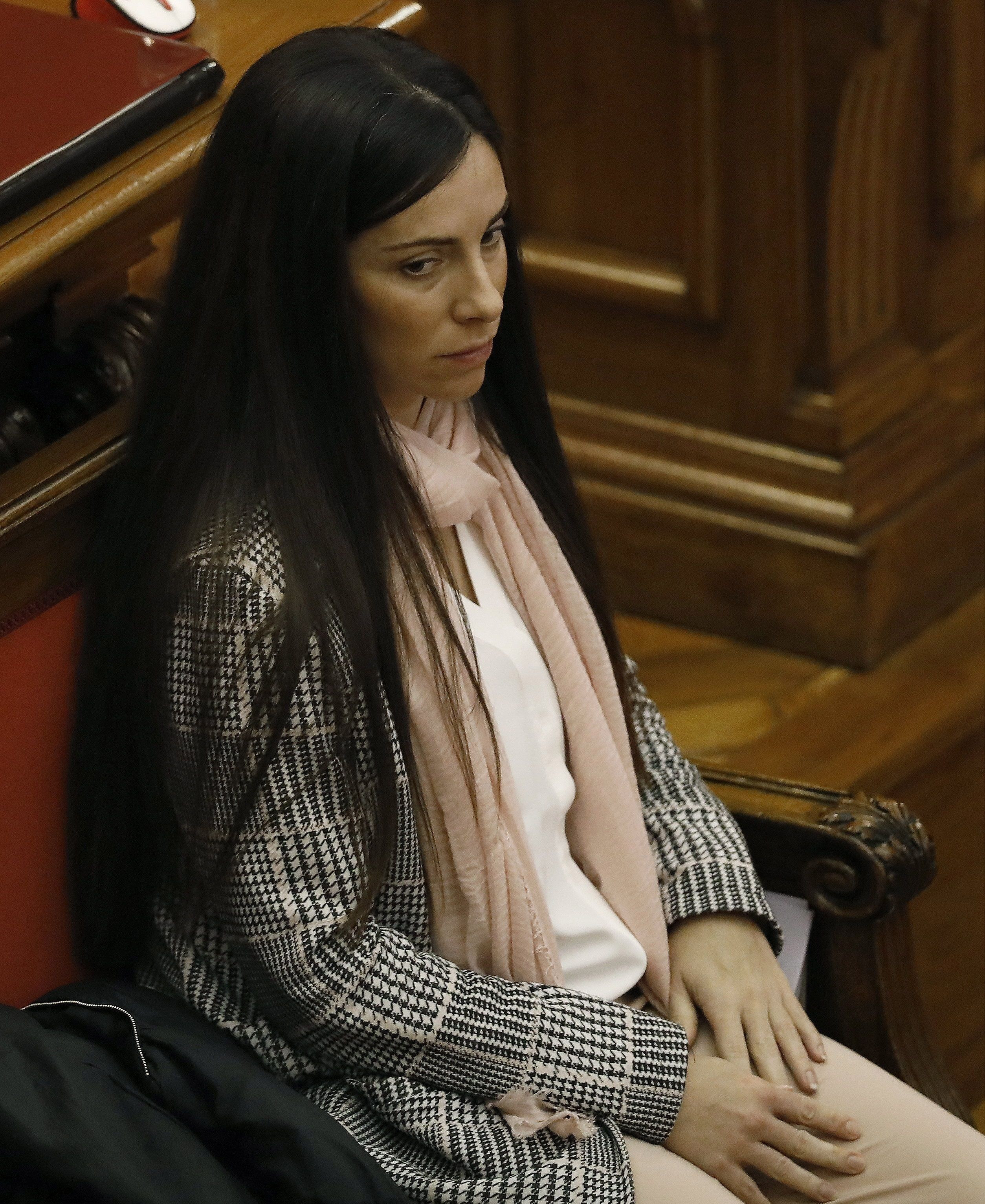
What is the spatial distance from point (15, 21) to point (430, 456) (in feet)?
1.59

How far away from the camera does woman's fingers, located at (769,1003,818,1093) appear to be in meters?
1.56

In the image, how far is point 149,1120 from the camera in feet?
4.09

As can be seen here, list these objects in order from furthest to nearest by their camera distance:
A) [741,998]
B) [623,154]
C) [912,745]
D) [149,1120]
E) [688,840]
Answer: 1. [623,154]
2. [912,745]
3. [688,840]
4. [741,998]
5. [149,1120]

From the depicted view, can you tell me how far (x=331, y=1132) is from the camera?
1.29 metres

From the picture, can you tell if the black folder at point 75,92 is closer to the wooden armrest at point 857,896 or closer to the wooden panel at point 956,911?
the wooden armrest at point 857,896

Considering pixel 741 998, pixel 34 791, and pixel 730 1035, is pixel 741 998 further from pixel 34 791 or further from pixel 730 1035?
pixel 34 791

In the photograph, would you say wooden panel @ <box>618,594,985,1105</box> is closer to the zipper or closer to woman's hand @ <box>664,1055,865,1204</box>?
woman's hand @ <box>664,1055,865,1204</box>

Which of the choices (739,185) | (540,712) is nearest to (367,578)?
(540,712)

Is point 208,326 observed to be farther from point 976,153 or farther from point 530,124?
point 976,153

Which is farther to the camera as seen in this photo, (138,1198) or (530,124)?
(530,124)

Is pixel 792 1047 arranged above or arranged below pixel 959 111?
below

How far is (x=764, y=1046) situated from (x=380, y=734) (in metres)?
0.45

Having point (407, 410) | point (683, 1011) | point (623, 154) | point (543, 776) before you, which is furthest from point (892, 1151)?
point (623, 154)

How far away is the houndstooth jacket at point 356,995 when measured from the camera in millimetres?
1334
